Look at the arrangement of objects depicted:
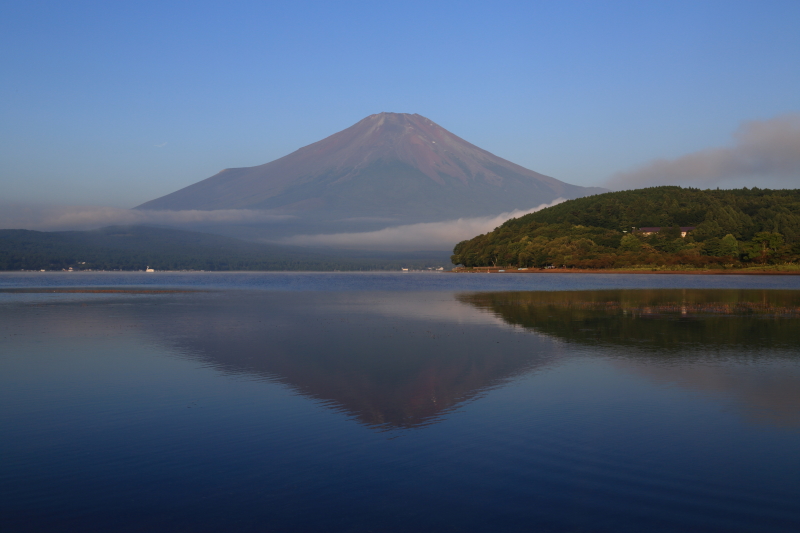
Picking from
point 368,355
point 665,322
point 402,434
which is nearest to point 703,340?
point 665,322

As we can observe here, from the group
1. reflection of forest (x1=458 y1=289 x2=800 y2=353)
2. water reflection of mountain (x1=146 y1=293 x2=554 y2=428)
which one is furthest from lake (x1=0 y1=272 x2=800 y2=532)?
reflection of forest (x1=458 y1=289 x2=800 y2=353)

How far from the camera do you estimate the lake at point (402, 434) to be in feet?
33.5

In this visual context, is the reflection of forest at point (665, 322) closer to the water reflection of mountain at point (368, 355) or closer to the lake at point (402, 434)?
the lake at point (402, 434)

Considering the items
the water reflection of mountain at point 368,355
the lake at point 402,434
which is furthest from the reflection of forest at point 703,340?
the water reflection of mountain at point 368,355

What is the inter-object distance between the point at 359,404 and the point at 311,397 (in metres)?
1.75

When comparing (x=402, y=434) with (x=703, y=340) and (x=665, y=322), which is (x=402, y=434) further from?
(x=665, y=322)

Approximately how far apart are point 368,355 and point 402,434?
1255 centimetres

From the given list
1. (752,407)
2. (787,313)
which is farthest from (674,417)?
(787,313)

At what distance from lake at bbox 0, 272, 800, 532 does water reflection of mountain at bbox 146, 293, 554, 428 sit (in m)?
0.18

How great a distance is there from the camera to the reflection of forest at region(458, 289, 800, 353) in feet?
101

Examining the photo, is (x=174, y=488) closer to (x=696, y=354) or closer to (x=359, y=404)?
(x=359, y=404)

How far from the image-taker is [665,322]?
1564 inches

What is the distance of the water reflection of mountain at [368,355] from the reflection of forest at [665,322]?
13.4ft

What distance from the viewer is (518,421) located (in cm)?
1576
